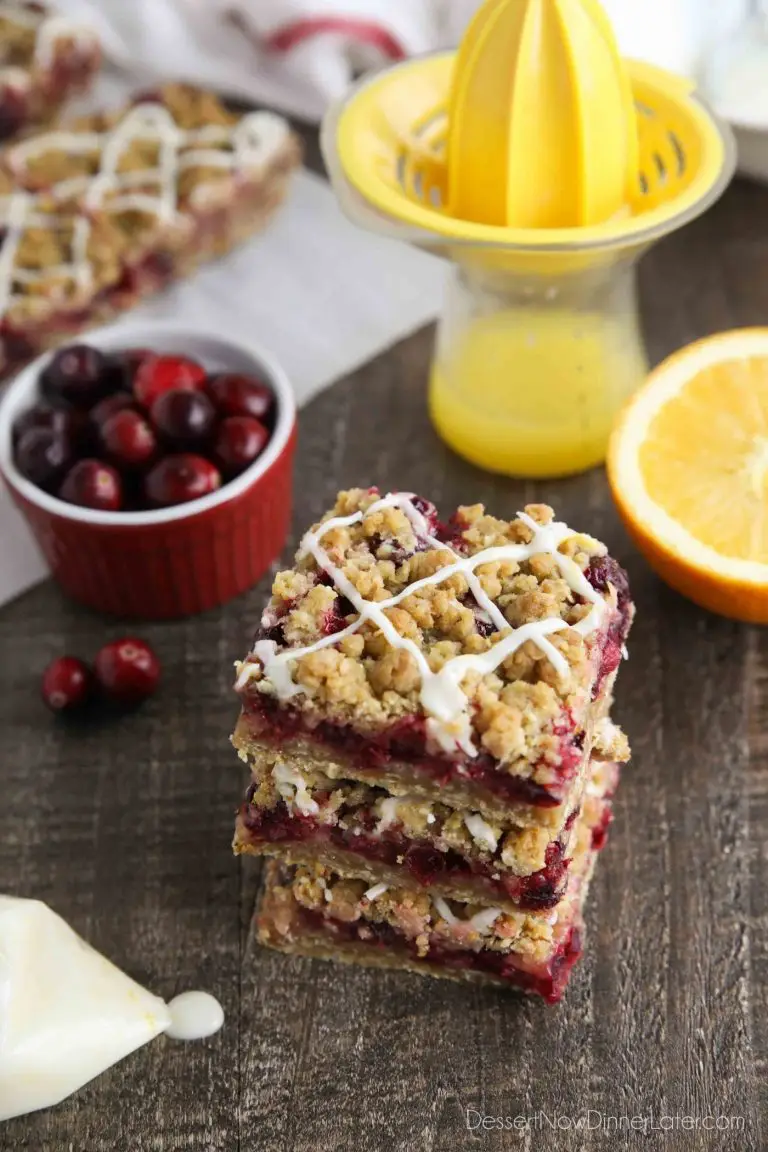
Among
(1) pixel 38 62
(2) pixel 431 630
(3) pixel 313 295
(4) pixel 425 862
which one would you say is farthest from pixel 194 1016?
(1) pixel 38 62

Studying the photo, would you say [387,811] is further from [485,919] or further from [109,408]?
[109,408]

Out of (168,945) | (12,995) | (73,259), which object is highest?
(73,259)

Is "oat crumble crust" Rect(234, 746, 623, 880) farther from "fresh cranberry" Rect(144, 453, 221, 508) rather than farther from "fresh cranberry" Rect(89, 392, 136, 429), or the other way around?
"fresh cranberry" Rect(89, 392, 136, 429)

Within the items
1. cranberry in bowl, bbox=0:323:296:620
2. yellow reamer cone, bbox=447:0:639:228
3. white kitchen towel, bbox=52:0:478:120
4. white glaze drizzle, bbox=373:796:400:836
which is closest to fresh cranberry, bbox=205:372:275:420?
cranberry in bowl, bbox=0:323:296:620

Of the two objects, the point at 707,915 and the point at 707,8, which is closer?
the point at 707,915

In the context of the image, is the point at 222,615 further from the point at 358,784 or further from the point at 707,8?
the point at 707,8

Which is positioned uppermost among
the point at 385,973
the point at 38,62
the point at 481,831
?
the point at 38,62

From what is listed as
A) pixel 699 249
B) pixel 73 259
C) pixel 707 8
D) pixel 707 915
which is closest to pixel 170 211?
pixel 73 259
